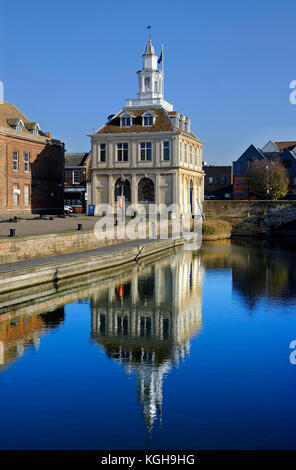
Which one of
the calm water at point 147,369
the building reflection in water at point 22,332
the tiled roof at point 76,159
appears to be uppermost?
the tiled roof at point 76,159

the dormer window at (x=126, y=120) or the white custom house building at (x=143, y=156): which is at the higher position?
the dormer window at (x=126, y=120)

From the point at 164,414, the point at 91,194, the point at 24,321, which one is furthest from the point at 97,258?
the point at 91,194

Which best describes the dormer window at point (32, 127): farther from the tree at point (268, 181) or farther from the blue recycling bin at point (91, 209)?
the tree at point (268, 181)

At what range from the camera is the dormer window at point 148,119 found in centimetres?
5844

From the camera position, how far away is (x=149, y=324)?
67.2 feet

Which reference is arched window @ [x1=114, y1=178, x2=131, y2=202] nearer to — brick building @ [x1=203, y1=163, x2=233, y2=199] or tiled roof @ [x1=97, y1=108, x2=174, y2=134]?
tiled roof @ [x1=97, y1=108, x2=174, y2=134]

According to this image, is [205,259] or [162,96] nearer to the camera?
[205,259]

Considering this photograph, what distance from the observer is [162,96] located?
62.2 metres

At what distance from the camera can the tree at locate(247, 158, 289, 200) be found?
7631 centimetres

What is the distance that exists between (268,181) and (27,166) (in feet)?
115

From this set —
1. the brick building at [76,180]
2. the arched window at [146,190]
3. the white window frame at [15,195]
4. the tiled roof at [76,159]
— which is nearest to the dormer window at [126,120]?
the arched window at [146,190]

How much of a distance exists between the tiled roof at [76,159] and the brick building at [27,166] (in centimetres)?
1871

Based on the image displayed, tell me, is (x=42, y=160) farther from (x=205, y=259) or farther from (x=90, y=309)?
(x=90, y=309)
